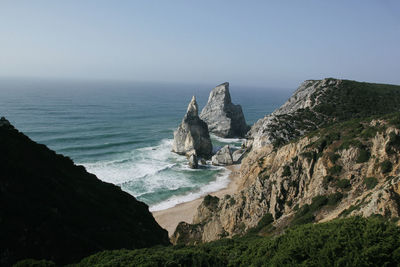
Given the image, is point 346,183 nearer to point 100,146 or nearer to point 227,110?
point 100,146

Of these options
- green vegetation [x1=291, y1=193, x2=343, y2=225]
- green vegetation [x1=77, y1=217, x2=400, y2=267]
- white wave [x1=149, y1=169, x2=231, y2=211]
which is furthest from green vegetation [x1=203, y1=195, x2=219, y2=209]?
green vegetation [x1=77, y1=217, x2=400, y2=267]

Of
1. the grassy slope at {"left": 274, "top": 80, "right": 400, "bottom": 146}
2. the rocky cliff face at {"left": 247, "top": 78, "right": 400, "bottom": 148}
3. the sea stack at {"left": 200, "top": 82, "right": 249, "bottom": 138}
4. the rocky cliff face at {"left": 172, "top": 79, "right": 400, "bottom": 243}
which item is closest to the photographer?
the rocky cliff face at {"left": 172, "top": 79, "right": 400, "bottom": 243}

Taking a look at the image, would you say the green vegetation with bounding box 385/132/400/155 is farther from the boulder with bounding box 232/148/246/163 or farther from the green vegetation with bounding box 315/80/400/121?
the boulder with bounding box 232/148/246/163

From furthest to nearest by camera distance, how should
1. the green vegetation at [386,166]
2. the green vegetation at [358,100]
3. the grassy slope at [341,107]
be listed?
the green vegetation at [358,100]
the grassy slope at [341,107]
the green vegetation at [386,166]

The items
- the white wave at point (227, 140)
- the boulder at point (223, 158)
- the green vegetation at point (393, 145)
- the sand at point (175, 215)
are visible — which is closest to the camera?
the green vegetation at point (393, 145)

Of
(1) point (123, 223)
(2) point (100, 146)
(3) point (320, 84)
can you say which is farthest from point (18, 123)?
(3) point (320, 84)

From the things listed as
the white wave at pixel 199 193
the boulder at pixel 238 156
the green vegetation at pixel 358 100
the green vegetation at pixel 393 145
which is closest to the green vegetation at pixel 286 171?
the green vegetation at pixel 393 145

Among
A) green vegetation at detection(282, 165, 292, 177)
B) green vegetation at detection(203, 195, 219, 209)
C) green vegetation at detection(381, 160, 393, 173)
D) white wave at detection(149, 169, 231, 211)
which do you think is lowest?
white wave at detection(149, 169, 231, 211)

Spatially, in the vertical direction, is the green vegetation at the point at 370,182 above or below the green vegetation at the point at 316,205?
above

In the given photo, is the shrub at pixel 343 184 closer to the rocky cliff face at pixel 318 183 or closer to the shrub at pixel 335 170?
the rocky cliff face at pixel 318 183
